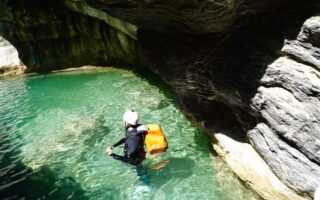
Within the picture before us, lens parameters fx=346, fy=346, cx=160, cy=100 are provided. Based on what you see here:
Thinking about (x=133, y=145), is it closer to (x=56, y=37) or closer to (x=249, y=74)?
(x=249, y=74)

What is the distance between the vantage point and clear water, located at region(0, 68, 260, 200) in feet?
29.6

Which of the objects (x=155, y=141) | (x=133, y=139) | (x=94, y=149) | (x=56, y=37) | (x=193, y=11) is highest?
(x=193, y=11)

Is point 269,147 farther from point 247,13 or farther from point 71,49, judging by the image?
point 71,49

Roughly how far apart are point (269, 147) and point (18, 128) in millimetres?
10514

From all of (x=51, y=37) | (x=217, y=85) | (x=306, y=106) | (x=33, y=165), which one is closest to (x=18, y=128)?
(x=33, y=165)

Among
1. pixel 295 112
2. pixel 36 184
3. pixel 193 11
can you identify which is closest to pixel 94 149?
pixel 36 184

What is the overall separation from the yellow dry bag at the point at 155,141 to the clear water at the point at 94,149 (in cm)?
93

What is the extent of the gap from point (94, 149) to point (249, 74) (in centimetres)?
555

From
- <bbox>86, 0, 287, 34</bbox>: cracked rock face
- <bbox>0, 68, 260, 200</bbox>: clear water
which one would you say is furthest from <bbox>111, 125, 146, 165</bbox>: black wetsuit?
<bbox>86, 0, 287, 34</bbox>: cracked rock face

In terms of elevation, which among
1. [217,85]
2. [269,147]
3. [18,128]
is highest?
[217,85]

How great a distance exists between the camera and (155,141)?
8594 millimetres

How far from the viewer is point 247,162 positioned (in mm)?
8734

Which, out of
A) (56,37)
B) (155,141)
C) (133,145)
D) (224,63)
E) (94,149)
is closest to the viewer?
(133,145)

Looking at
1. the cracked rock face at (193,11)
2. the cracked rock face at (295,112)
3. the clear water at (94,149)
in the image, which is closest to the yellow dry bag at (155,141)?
the clear water at (94,149)
